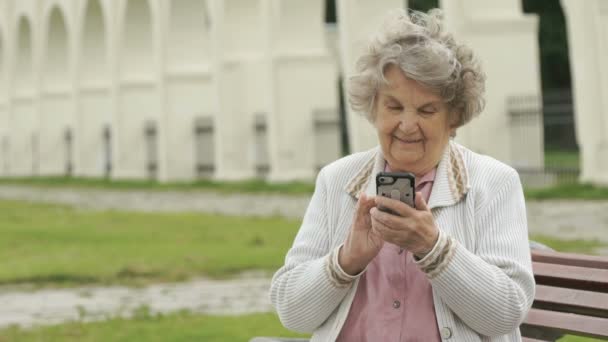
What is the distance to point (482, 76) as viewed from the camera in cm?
273

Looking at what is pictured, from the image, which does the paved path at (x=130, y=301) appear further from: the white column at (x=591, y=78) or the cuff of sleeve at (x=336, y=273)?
the white column at (x=591, y=78)

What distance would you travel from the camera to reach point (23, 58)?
38.1m

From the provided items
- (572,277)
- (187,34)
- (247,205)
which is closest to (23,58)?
(187,34)

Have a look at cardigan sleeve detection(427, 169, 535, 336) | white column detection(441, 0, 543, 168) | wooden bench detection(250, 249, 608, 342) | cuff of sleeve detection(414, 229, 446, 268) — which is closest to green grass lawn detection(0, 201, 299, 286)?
white column detection(441, 0, 543, 168)

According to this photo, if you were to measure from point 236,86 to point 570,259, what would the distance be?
19267 mm

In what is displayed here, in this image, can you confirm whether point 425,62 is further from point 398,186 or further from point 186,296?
point 186,296

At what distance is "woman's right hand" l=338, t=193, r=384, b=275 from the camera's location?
258 cm

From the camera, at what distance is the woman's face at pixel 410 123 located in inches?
105

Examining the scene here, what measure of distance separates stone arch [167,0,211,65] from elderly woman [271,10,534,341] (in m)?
22.2

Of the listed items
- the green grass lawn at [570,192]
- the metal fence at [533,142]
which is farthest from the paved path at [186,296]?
the metal fence at [533,142]

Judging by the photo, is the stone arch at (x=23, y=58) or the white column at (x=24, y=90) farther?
the stone arch at (x=23, y=58)

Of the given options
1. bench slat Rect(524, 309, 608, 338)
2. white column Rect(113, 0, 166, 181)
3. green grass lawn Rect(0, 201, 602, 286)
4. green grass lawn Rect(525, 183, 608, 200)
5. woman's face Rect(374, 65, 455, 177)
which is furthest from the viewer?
white column Rect(113, 0, 166, 181)

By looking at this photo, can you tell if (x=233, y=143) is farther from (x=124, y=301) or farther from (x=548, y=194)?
(x=124, y=301)

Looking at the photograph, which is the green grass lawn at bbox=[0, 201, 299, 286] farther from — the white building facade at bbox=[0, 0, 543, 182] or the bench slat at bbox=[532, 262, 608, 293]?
the bench slat at bbox=[532, 262, 608, 293]
